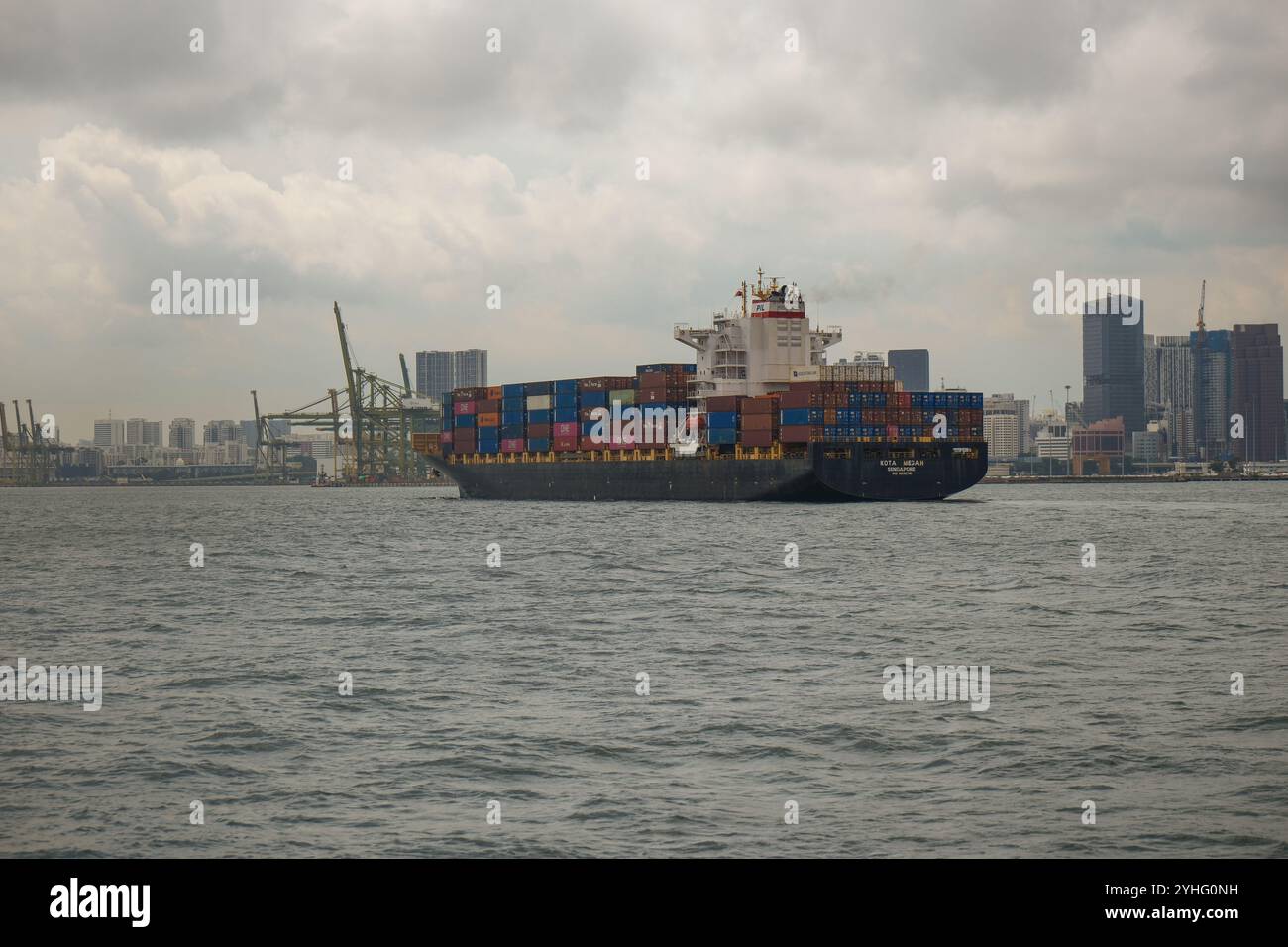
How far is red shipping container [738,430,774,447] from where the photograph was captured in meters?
102

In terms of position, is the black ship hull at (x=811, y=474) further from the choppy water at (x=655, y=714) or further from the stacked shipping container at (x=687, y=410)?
the choppy water at (x=655, y=714)

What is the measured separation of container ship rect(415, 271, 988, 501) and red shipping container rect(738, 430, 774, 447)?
0.08 meters

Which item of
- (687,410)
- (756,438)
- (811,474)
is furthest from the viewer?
(687,410)

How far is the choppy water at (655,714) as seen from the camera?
1606 cm

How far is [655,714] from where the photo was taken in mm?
22781

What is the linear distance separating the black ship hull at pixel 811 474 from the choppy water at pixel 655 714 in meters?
44.3

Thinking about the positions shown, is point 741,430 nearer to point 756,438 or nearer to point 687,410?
point 756,438

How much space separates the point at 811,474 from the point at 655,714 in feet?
244

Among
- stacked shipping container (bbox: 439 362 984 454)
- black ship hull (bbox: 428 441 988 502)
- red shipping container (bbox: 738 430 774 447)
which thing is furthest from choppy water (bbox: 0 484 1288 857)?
red shipping container (bbox: 738 430 774 447)

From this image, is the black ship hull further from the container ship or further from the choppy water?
the choppy water

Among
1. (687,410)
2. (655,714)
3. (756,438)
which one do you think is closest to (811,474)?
(756,438)

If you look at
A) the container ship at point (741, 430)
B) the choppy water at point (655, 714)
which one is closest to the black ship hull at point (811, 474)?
the container ship at point (741, 430)
